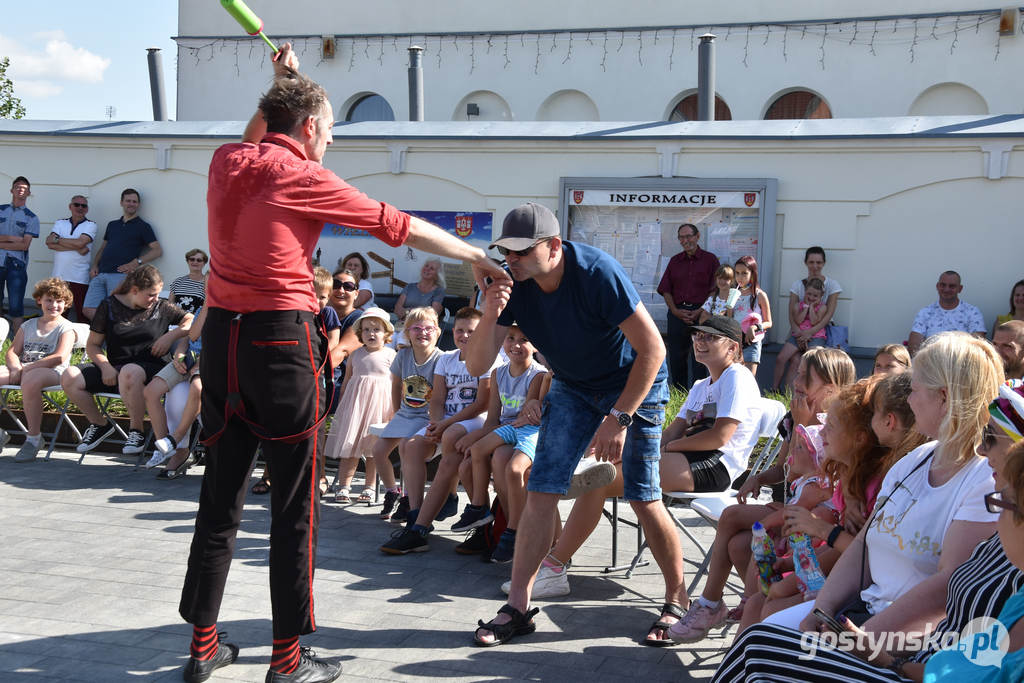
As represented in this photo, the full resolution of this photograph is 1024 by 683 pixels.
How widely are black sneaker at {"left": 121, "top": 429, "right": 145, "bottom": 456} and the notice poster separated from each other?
5.35m

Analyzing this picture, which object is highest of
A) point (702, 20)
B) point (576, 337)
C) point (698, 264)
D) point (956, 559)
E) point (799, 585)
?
point (702, 20)

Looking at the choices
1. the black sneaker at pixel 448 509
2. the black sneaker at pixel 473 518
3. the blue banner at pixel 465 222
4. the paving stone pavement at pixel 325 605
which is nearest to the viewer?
the paving stone pavement at pixel 325 605

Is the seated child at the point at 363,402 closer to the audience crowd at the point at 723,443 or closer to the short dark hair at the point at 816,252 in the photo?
the audience crowd at the point at 723,443

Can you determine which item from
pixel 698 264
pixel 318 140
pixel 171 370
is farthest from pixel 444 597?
pixel 698 264

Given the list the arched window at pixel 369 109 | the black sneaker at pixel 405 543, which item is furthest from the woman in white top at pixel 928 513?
the arched window at pixel 369 109

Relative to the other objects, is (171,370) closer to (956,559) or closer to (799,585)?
(799,585)

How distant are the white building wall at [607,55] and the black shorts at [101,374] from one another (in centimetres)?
1342

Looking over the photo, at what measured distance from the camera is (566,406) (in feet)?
15.2

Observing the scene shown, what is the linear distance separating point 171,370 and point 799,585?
5917 mm

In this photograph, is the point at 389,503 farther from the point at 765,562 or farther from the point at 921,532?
the point at 921,532

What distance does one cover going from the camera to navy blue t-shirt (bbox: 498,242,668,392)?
4.29m

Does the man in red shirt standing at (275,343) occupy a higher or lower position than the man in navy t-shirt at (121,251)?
lower

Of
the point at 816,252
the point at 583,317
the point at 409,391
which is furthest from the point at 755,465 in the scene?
the point at 816,252

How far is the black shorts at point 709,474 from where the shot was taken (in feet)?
17.3
